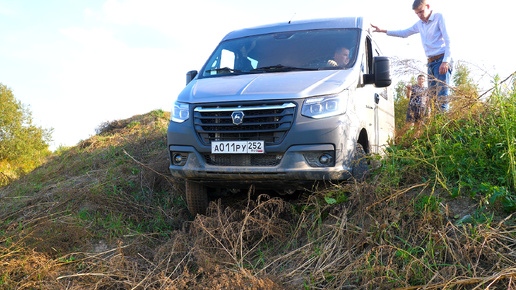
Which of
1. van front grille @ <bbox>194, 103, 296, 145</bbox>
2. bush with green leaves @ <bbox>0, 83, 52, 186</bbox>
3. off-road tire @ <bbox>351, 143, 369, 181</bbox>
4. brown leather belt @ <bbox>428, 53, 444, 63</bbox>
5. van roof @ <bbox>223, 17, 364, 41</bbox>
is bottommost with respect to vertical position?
bush with green leaves @ <bbox>0, 83, 52, 186</bbox>

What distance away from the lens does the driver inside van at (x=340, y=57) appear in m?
4.59

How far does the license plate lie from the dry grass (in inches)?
18.2

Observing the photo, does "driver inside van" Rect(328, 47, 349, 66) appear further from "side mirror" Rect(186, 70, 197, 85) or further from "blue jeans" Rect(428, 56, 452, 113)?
"side mirror" Rect(186, 70, 197, 85)

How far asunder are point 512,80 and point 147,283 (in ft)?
14.7

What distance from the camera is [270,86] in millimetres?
4035

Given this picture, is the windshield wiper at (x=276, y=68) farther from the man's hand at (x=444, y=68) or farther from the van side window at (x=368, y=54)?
the man's hand at (x=444, y=68)

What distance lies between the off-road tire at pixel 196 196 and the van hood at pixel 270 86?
3.16 ft

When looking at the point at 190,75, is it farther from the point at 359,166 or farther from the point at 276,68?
the point at 359,166

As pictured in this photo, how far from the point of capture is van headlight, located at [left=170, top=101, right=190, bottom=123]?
14.0 ft

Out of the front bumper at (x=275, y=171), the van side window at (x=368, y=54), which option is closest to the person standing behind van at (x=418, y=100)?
the van side window at (x=368, y=54)

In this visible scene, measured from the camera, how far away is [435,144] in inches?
173

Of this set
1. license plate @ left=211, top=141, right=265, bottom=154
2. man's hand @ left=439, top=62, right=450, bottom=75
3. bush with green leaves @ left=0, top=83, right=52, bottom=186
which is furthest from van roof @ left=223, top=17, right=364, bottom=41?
bush with green leaves @ left=0, top=83, right=52, bottom=186

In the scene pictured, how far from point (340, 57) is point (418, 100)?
1619 mm

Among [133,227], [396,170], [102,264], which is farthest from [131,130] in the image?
[396,170]
